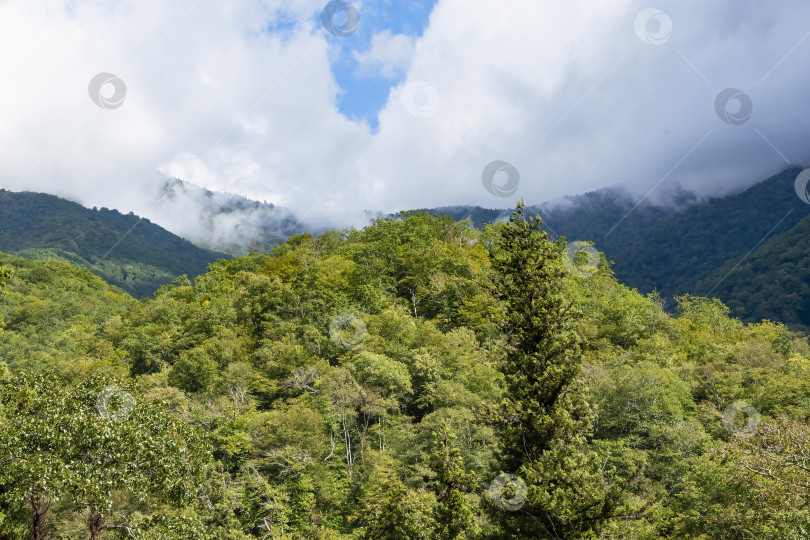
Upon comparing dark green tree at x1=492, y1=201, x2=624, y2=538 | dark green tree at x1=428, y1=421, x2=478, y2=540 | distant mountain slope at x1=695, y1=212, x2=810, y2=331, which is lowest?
dark green tree at x1=428, y1=421, x2=478, y2=540

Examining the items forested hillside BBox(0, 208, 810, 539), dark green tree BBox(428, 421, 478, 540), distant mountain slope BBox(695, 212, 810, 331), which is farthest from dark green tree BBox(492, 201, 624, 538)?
distant mountain slope BBox(695, 212, 810, 331)

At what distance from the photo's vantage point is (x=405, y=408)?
3703cm

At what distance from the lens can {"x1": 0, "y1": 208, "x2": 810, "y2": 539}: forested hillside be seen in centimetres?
1035

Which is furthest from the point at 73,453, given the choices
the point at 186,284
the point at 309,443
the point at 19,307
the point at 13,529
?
the point at 19,307

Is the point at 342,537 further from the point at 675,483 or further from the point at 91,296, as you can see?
the point at 91,296

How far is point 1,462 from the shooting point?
887 centimetres

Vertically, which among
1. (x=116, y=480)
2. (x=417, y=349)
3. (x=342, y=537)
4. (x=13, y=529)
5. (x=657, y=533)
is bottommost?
(x=342, y=537)

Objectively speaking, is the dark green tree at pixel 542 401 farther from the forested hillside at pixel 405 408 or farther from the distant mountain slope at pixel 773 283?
the distant mountain slope at pixel 773 283

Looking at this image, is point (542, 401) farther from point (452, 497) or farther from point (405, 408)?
point (405, 408)

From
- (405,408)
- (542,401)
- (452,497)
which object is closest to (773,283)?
(405,408)

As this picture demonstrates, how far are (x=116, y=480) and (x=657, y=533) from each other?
74.9ft

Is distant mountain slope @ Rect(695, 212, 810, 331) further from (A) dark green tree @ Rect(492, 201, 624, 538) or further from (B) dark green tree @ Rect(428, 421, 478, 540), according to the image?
(A) dark green tree @ Rect(492, 201, 624, 538)

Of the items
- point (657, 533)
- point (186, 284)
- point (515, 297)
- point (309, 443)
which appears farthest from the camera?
point (186, 284)

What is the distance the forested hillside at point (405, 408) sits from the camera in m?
10.4
